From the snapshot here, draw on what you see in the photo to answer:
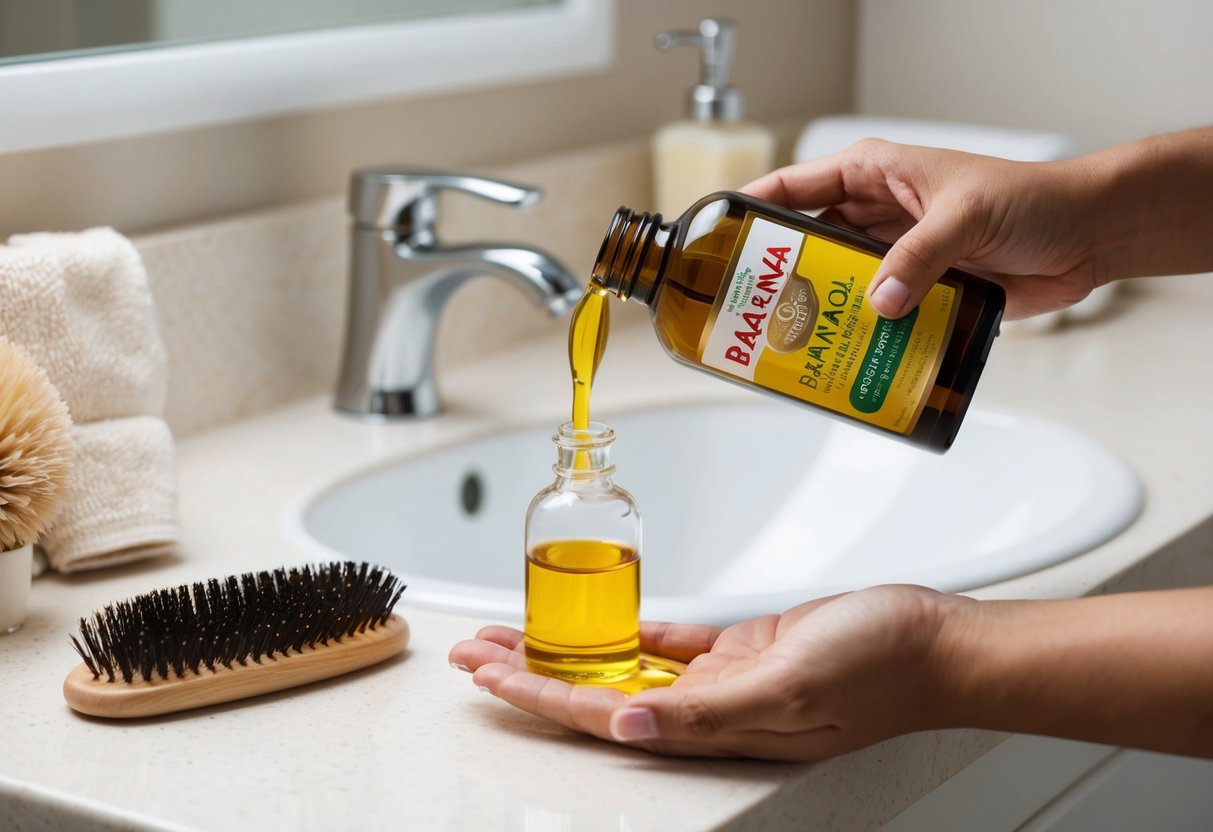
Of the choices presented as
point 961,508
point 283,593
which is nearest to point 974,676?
point 283,593

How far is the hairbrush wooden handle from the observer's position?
2.05 ft

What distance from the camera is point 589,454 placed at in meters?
0.67

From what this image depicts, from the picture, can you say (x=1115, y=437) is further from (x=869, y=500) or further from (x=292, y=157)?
(x=292, y=157)

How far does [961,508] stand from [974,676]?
470mm

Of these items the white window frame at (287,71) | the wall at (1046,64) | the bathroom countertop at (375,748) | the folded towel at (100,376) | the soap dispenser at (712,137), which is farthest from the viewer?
the wall at (1046,64)

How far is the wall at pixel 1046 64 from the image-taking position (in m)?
A: 1.42

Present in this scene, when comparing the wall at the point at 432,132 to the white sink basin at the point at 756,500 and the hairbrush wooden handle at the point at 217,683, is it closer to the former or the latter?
the white sink basin at the point at 756,500

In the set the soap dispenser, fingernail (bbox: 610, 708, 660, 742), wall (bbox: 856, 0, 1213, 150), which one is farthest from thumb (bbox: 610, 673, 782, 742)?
wall (bbox: 856, 0, 1213, 150)

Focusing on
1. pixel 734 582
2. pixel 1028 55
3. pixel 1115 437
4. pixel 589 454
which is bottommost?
pixel 734 582

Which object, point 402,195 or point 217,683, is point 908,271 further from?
point 402,195

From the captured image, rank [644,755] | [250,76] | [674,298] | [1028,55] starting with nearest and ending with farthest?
[644,755] < [674,298] < [250,76] < [1028,55]

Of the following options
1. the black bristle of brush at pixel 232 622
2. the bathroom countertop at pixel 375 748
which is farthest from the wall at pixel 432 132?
the black bristle of brush at pixel 232 622

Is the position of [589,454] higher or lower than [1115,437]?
higher

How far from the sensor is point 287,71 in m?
1.07
